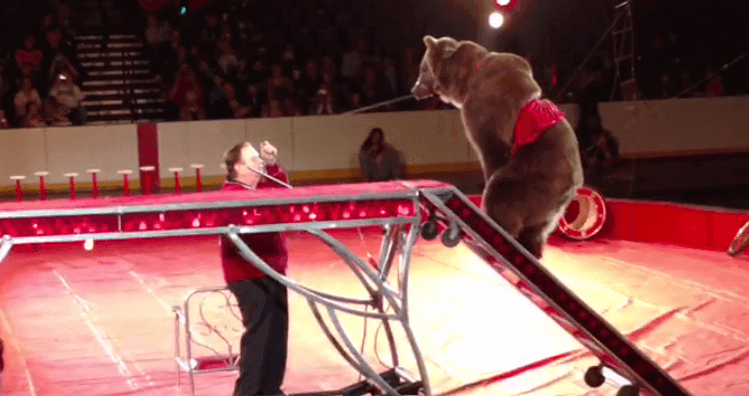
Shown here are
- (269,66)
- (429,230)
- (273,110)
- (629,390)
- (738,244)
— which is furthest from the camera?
(269,66)

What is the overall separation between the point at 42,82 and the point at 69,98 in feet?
2.66

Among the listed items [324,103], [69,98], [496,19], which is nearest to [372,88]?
[324,103]

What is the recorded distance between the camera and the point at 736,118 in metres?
18.2

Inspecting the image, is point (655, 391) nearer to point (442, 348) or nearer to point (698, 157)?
point (442, 348)

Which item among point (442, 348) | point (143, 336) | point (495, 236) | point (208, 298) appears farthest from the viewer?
point (208, 298)

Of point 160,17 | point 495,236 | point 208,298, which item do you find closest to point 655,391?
point 495,236

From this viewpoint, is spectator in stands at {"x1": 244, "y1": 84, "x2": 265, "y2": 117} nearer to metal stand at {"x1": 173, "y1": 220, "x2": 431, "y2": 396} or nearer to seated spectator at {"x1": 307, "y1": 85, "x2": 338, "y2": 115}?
seated spectator at {"x1": 307, "y1": 85, "x2": 338, "y2": 115}

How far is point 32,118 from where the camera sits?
15133 mm

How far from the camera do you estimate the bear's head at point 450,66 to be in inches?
237

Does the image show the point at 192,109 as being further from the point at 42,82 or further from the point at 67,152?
the point at 42,82

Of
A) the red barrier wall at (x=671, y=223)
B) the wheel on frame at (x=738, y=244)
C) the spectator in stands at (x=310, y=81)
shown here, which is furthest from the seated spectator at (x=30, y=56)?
the wheel on frame at (x=738, y=244)

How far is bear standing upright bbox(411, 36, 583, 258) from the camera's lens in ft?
18.5

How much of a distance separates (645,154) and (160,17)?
8.25 m

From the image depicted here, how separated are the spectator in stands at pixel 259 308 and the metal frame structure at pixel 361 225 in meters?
0.42
